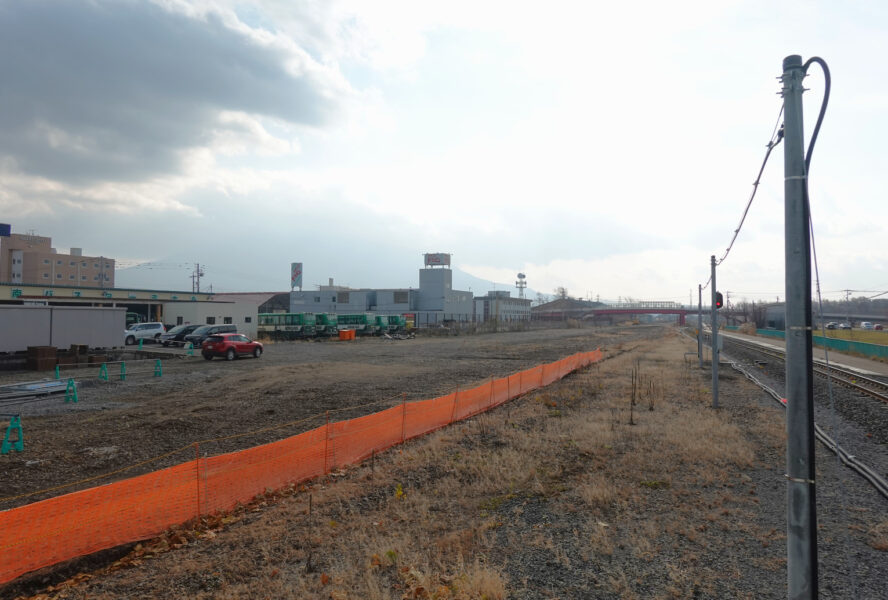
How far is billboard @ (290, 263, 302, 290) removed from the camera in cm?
12260

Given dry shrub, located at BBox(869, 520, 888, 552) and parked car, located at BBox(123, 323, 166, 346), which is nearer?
dry shrub, located at BBox(869, 520, 888, 552)

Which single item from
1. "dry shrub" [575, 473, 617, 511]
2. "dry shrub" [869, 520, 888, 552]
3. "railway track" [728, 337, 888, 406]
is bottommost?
"railway track" [728, 337, 888, 406]

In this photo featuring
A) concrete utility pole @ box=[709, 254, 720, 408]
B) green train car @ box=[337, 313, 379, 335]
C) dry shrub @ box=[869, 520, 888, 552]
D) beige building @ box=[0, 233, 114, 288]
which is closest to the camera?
dry shrub @ box=[869, 520, 888, 552]

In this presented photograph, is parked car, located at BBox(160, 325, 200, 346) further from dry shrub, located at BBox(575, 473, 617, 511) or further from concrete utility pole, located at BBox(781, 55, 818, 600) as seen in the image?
concrete utility pole, located at BBox(781, 55, 818, 600)

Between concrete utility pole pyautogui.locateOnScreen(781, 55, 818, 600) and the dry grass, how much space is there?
2086mm

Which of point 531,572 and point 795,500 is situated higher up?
point 795,500

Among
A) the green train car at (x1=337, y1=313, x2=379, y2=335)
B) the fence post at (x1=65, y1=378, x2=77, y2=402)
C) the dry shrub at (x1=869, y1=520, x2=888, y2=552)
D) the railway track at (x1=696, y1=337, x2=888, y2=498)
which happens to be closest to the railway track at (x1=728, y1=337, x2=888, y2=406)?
the railway track at (x1=696, y1=337, x2=888, y2=498)

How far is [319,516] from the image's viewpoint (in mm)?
7793

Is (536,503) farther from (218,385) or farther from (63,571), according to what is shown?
(218,385)

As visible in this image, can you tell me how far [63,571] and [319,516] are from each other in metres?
3.11

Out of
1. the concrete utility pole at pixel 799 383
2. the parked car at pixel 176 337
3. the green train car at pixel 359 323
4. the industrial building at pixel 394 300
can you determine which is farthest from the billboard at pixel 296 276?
the concrete utility pole at pixel 799 383

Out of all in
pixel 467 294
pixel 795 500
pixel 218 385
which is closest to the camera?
pixel 795 500

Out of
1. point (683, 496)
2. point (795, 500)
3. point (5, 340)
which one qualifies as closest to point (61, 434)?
point (683, 496)

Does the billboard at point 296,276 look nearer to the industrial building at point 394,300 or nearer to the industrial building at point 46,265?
the industrial building at point 394,300
